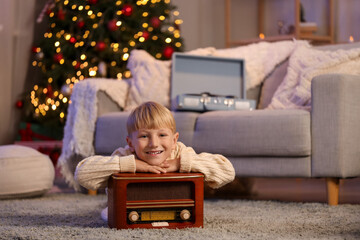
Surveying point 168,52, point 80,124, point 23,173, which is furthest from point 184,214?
point 168,52

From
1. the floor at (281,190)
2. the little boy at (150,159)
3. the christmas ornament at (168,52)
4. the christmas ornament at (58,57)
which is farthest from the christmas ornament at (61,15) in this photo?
the little boy at (150,159)

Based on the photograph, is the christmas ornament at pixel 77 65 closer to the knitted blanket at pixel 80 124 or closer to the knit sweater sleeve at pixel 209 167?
the knitted blanket at pixel 80 124

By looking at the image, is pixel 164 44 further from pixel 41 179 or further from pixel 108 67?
pixel 41 179

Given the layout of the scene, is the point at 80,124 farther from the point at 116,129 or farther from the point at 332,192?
the point at 332,192

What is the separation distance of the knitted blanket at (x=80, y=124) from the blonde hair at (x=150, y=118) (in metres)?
1.16

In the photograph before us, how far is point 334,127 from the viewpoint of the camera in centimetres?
208

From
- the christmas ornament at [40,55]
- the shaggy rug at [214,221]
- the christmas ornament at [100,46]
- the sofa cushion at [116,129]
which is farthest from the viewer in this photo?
the christmas ornament at [40,55]

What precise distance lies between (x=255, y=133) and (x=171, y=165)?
2.52 feet

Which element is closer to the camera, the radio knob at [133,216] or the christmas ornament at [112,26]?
the radio knob at [133,216]

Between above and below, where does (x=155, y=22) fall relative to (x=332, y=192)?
above

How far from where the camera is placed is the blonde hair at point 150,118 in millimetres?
1453

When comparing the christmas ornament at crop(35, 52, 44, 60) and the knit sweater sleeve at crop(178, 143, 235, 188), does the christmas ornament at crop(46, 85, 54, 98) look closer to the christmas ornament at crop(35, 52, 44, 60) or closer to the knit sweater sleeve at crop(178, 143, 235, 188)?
the christmas ornament at crop(35, 52, 44, 60)

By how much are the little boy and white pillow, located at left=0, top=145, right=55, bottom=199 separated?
33.9 inches

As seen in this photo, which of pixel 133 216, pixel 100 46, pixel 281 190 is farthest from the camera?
pixel 100 46
